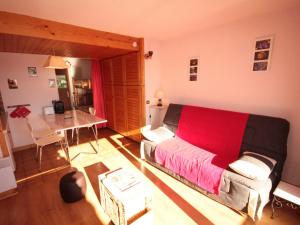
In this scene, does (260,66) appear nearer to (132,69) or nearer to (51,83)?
(132,69)

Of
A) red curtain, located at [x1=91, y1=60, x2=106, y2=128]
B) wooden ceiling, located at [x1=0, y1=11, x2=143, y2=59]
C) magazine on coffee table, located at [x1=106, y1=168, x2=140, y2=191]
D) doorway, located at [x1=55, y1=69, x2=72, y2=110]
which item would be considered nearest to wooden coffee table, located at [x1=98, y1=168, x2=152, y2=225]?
magazine on coffee table, located at [x1=106, y1=168, x2=140, y2=191]

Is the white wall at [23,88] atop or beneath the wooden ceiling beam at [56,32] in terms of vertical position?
beneath

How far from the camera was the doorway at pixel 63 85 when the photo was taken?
205 inches

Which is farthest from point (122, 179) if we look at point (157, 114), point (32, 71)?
point (32, 71)

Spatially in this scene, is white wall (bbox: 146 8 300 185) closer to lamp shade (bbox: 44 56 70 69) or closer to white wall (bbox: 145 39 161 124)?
white wall (bbox: 145 39 161 124)

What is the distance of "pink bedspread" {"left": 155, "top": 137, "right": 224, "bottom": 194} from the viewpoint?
Answer: 5.78ft

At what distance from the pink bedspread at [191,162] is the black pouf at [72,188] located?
107cm

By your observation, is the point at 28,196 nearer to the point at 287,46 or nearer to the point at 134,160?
the point at 134,160

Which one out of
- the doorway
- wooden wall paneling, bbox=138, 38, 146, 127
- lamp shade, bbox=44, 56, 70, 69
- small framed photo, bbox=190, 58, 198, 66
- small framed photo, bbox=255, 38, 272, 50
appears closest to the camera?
small framed photo, bbox=255, 38, 272, 50

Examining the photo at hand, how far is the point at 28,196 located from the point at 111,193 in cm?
131

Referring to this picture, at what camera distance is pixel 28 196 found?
1947 millimetres

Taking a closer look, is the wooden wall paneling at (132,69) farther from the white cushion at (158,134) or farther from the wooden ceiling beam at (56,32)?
the white cushion at (158,134)

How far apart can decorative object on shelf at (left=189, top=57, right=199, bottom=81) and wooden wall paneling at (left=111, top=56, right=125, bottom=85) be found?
58.0 inches

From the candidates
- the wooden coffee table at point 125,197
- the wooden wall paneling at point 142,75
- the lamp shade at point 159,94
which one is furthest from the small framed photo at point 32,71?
the wooden coffee table at point 125,197
